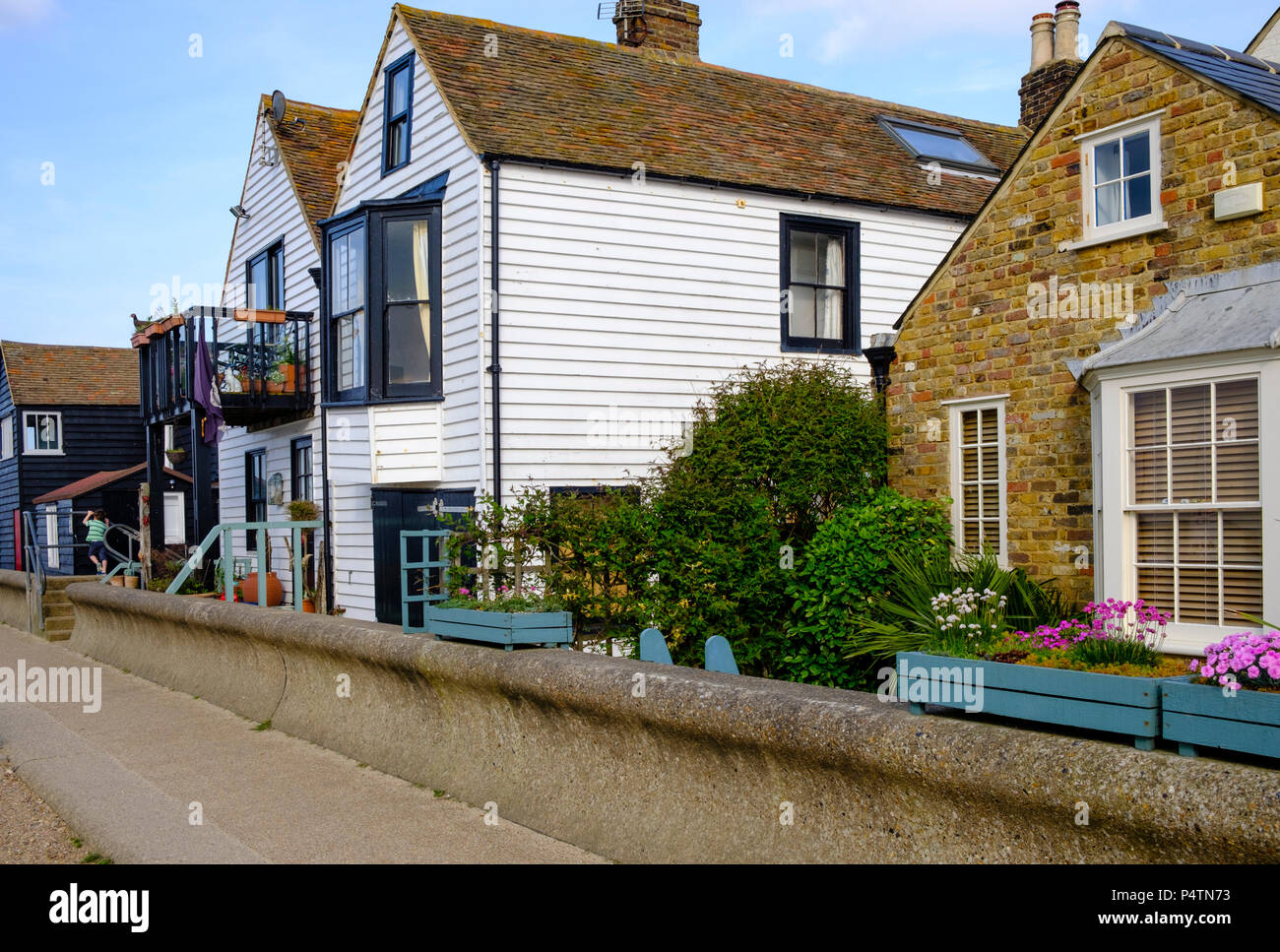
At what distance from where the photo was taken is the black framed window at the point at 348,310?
50.6 feet

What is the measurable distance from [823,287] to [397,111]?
619 cm

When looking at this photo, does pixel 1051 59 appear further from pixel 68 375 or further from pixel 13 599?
pixel 68 375

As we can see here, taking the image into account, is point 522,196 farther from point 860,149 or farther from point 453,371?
point 860,149

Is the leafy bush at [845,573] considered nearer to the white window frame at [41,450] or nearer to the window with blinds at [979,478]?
the window with blinds at [979,478]

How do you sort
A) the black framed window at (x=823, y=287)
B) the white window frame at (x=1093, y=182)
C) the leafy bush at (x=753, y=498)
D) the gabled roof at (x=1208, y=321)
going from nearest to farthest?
the gabled roof at (x=1208, y=321), the white window frame at (x=1093, y=182), the leafy bush at (x=753, y=498), the black framed window at (x=823, y=287)

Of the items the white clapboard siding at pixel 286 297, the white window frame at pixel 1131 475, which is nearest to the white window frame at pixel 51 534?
the white clapboard siding at pixel 286 297

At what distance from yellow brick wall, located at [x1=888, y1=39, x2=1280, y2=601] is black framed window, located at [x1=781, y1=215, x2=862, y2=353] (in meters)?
5.04

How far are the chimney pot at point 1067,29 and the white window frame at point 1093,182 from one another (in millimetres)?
10898

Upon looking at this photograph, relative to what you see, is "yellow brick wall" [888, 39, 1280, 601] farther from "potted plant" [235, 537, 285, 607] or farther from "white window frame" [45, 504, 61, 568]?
Result: "white window frame" [45, 504, 61, 568]

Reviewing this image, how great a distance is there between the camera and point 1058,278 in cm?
942

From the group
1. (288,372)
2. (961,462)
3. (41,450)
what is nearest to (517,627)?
(961,462)

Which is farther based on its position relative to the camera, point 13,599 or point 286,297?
point 13,599

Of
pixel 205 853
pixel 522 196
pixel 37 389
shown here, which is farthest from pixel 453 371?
pixel 37 389

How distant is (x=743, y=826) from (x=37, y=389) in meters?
36.7
